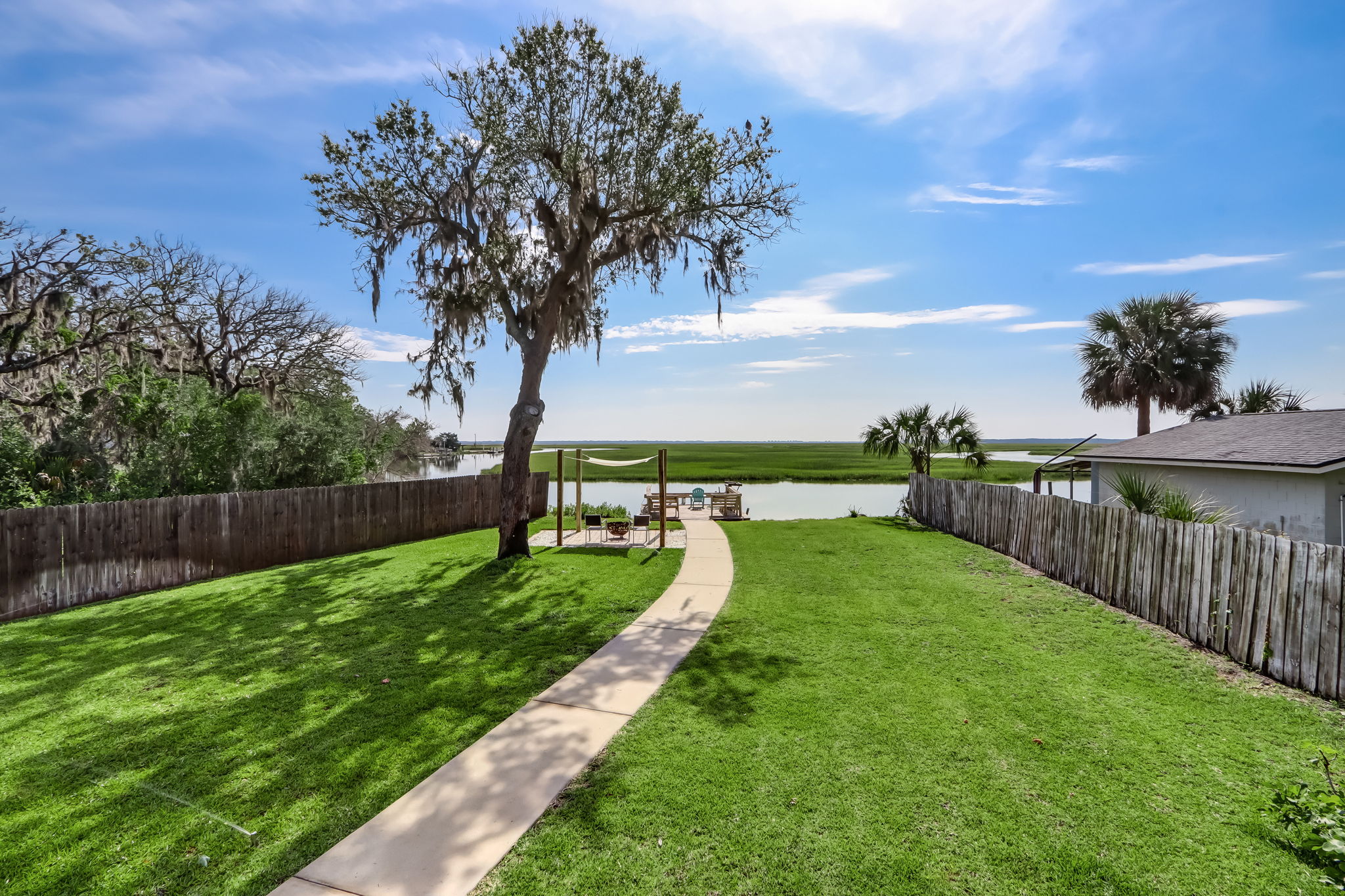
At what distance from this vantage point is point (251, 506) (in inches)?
421

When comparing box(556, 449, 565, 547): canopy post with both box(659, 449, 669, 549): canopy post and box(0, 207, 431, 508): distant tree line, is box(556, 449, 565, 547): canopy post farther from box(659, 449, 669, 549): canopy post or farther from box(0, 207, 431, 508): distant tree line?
box(0, 207, 431, 508): distant tree line

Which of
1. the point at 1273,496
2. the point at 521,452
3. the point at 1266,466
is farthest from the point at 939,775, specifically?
the point at 1273,496

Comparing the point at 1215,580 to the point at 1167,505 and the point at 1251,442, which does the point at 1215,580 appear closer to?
the point at 1167,505

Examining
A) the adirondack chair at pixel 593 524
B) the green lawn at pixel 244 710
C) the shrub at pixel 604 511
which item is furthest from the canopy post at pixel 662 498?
the shrub at pixel 604 511

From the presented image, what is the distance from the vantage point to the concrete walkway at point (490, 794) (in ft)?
9.23

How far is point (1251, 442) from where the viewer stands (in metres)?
11.1

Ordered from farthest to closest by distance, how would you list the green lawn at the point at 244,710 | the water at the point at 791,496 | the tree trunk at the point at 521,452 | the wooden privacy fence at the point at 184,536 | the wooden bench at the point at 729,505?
1. the water at the point at 791,496
2. the wooden bench at the point at 729,505
3. the tree trunk at the point at 521,452
4. the wooden privacy fence at the point at 184,536
5. the green lawn at the point at 244,710

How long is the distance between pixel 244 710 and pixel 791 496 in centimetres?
2918

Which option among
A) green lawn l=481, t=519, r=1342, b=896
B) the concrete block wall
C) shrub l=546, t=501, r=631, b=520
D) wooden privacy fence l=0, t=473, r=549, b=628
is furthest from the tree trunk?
the concrete block wall

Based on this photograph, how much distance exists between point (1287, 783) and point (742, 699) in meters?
3.64

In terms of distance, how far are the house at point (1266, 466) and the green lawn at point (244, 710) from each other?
35.9 ft

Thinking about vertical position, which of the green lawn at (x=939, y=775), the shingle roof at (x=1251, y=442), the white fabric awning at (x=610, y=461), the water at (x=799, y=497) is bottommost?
the water at (x=799, y=497)

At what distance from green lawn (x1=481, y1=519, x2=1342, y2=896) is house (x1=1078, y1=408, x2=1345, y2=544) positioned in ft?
18.2

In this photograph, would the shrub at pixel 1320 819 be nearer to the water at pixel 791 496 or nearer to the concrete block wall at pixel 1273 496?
the concrete block wall at pixel 1273 496
